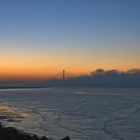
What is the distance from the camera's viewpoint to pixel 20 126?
3309 centimetres

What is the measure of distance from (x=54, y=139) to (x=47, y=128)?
588 cm

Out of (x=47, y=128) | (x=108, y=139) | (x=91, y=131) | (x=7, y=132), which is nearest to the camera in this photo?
(x=7, y=132)

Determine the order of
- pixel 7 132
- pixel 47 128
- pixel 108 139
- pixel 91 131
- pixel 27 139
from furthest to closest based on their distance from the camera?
pixel 47 128 → pixel 91 131 → pixel 108 139 → pixel 7 132 → pixel 27 139

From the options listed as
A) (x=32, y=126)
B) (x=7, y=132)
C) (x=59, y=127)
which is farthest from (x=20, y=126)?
(x=7, y=132)

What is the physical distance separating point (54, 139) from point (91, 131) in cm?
486

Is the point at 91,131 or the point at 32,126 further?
the point at 32,126

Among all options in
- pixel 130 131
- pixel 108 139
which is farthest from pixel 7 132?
pixel 130 131

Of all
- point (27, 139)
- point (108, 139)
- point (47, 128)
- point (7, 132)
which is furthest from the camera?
point (47, 128)

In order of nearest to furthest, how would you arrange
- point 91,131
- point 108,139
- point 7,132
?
point 7,132 → point 108,139 → point 91,131

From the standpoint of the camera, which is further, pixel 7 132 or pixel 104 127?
pixel 104 127

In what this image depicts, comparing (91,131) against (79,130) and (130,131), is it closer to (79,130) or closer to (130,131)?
(79,130)

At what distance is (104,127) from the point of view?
32406 mm

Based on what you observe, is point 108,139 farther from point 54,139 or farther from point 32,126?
point 32,126

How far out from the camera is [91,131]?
97.0ft
